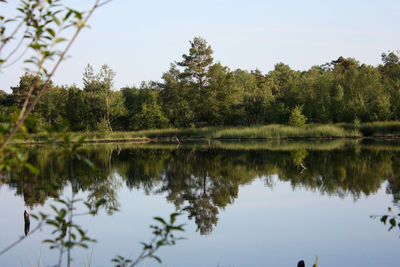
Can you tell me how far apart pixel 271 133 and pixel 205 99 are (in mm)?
14421

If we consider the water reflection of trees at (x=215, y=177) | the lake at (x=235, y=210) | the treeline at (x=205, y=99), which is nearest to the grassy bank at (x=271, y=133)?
the treeline at (x=205, y=99)

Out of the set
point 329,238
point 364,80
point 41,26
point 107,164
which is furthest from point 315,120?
point 41,26

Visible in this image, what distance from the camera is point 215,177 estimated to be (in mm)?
17484

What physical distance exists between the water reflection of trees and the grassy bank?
1621 cm

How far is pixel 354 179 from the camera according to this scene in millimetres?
15875

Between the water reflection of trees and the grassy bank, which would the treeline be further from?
the water reflection of trees

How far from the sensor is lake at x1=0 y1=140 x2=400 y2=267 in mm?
8039

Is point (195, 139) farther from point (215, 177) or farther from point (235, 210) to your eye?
point (235, 210)

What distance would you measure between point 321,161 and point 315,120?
28.8 meters

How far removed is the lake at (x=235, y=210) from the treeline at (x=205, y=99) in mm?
27229

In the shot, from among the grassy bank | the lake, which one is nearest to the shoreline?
the grassy bank

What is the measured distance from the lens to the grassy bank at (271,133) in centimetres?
3978

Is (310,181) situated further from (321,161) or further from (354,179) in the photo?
(321,161)

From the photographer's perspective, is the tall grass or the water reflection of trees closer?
the water reflection of trees
